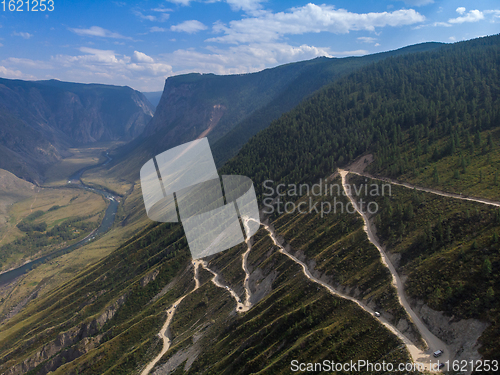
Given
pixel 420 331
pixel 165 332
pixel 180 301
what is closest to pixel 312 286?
pixel 420 331

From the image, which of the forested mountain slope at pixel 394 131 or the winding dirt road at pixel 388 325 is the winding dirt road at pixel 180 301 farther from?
the forested mountain slope at pixel 394 131

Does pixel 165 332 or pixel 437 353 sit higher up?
pixel 437 353

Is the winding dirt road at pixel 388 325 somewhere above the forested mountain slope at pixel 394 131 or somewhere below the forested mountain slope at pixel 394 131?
below

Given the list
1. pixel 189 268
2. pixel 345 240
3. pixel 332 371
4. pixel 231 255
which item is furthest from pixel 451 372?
pixel 189 268

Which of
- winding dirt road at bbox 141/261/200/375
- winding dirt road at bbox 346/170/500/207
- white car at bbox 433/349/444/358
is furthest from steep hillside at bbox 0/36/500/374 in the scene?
winding dirt road at bbox 346/170/500/207

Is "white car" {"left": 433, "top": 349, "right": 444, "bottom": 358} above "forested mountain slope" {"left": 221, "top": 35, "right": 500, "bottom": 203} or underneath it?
underneath

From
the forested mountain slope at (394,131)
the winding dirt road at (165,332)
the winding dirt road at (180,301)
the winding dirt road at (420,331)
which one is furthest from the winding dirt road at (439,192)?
the winding dirt road at (165,332)

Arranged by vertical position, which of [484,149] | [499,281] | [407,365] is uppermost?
[484,149]

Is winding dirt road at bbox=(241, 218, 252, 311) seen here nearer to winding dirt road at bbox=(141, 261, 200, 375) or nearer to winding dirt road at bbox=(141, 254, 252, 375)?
winding dirt road at bbox=(141, 254, 252, 375)

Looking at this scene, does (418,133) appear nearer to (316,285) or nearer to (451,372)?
(316,285)

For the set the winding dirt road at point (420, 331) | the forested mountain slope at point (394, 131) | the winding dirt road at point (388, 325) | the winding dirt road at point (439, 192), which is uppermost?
the forested mountain slope at point (394, 131)

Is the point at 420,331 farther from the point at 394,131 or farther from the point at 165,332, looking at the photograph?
the point at 394,131
